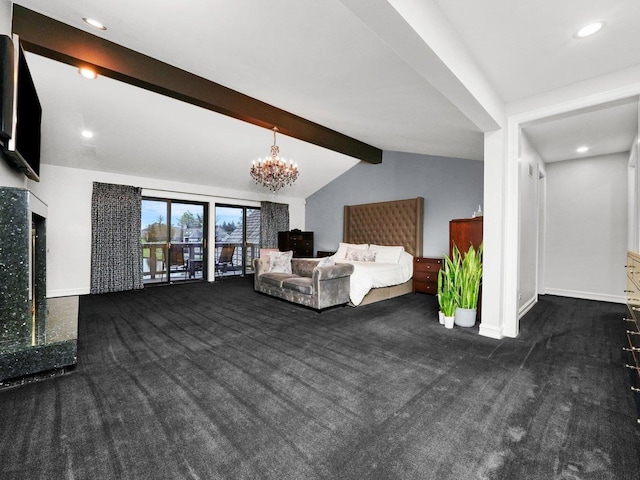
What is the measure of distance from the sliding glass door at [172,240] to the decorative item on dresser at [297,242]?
6.26 feet

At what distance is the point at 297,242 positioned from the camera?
291 inches

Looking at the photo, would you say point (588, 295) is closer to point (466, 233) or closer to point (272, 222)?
point (466, 233)

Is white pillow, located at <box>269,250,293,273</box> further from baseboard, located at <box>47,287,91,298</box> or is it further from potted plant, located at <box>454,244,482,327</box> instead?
baseboard, located at <box>47,287,91,298</box>

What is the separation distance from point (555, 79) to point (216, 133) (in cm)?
427

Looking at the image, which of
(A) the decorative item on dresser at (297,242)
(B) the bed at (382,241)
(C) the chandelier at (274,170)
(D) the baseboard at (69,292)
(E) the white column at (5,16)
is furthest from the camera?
(A) the decorative item on dresser at (297,242)

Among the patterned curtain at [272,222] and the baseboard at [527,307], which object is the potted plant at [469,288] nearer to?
the baseboard at [527,307]

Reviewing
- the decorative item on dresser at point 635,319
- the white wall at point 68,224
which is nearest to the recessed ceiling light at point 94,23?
the white wall at point 68,224

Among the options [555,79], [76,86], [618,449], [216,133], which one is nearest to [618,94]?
[555,79]

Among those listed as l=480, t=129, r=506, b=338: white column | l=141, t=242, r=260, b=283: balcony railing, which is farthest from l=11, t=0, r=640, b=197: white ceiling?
l=141, t=242, r=260, b=283: balcony railing

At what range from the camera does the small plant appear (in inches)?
122

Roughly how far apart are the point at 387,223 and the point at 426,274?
4.67 feet

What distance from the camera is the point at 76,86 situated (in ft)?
10.4

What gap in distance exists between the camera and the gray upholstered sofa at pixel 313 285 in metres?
3.80

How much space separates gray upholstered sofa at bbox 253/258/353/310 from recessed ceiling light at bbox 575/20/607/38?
10.2 feet
